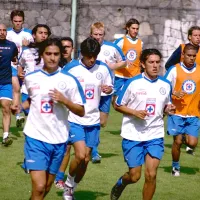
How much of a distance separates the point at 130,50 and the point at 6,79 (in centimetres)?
395

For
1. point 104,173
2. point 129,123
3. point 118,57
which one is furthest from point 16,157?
point 129,123

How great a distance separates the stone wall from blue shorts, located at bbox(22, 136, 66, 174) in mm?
14207

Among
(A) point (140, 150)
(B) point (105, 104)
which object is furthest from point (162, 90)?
(B) point (105, 104)

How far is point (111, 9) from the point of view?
902 inches

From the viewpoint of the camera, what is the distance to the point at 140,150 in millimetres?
9805

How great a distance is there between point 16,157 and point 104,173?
5.62 feet

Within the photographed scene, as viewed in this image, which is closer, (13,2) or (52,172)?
(52,172)

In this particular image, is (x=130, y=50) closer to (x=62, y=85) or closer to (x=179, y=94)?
(x=179, y=94)

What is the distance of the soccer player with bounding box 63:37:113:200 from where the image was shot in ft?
33.9

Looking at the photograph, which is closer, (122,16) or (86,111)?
(86,111)

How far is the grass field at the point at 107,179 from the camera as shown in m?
10.8

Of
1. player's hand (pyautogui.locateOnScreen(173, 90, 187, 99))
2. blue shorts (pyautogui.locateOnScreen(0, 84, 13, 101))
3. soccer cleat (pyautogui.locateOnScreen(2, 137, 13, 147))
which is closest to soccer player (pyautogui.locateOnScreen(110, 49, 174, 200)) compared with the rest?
player's hand (pyautogui.locateOnScreen(173, 90, 187, 99))

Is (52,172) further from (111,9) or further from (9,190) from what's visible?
(111,9)

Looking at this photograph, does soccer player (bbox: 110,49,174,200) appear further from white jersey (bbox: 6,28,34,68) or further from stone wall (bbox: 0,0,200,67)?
stone wall (bbox: 0,0,200,67)
